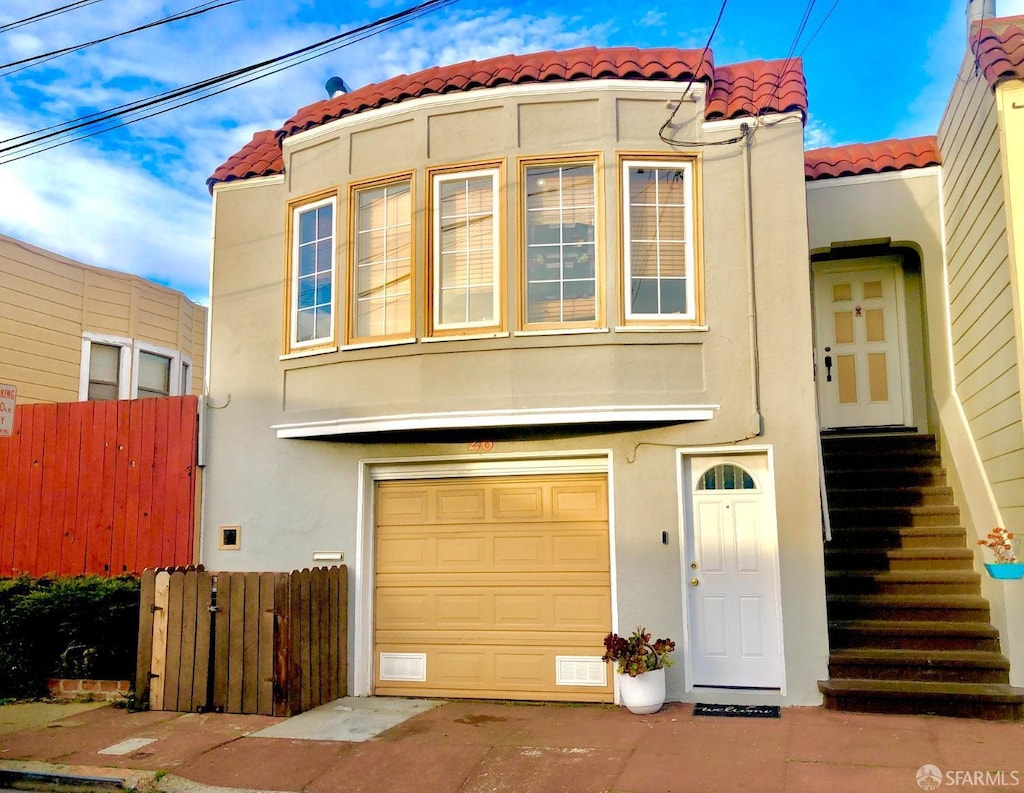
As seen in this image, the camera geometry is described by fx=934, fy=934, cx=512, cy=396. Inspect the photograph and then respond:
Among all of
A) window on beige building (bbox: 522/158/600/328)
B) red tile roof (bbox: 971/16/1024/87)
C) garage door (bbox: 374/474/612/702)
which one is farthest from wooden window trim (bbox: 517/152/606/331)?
red tile roof (bbox: 971/16/1024/87)

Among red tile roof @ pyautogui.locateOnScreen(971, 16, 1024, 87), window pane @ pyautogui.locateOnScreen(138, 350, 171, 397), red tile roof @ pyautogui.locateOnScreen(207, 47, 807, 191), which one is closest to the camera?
red tile roof @ pyautogui.locateOnScreen(971, 16, 1024, 87)

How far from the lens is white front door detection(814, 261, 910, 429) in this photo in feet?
36.1

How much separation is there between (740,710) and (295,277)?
20.5ft

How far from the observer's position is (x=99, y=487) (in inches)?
413

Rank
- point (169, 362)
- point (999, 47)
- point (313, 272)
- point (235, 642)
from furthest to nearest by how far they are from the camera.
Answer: point (169, 362) < point (313, 272) < point (235, 642) < point (999, 47)

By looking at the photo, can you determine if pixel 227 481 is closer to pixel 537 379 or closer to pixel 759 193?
pixel 537 379

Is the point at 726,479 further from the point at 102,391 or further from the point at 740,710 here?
the point at 102,391

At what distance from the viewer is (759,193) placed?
880 cm

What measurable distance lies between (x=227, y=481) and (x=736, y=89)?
6.60 metres

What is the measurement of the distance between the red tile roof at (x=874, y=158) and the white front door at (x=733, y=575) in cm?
406

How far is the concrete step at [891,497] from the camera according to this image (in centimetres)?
976

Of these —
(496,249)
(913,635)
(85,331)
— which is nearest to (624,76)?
(496,249)

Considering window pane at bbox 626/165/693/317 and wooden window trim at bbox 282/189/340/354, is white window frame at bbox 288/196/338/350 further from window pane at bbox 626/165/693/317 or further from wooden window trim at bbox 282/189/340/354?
window pane at bbox 626/165/693/317

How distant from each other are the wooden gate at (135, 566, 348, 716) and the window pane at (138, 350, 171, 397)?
7932mm
